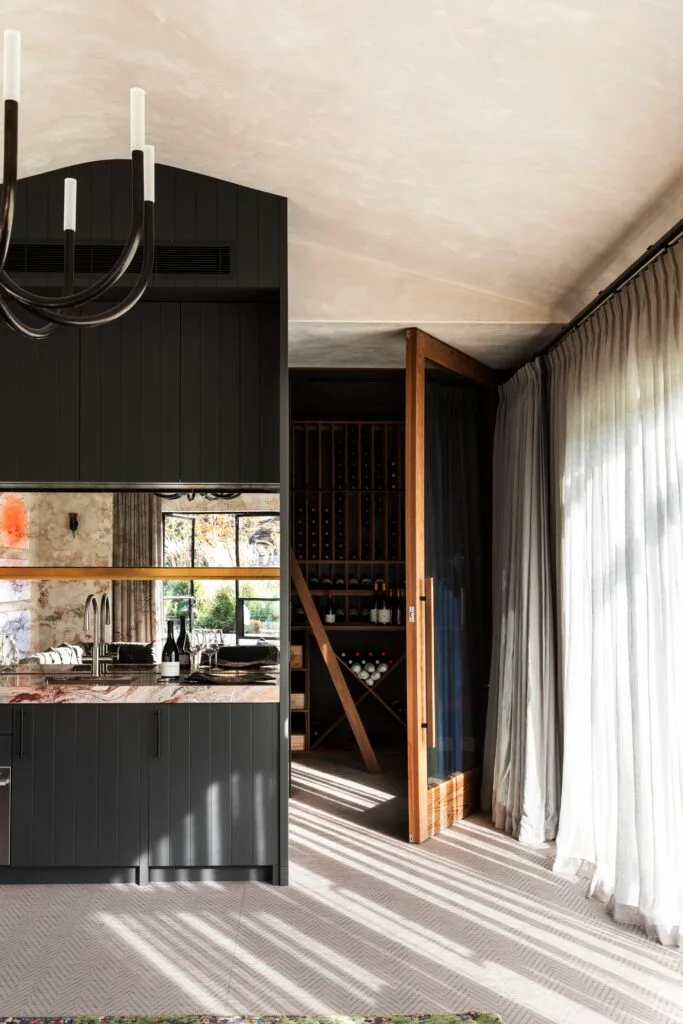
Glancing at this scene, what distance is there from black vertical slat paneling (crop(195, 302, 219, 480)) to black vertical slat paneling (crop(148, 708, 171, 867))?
116 cm

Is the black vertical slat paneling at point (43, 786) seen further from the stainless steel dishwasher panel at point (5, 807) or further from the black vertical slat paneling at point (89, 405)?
the black vertical slat paneling at point (89, 405)

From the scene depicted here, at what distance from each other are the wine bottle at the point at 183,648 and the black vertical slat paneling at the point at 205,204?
1842mm

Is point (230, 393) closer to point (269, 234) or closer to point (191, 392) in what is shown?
point (191, 392)

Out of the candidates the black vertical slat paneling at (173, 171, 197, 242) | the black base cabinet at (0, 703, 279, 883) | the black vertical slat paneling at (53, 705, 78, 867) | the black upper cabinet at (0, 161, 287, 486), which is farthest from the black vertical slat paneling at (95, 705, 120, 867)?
the black vertical slat paneling at (173, 171, 197, 242)

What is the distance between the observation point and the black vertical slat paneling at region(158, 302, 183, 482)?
3920mm

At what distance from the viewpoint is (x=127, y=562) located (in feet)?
12.9

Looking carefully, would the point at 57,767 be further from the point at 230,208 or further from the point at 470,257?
the point at 470,257

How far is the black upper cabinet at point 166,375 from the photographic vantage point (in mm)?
3824

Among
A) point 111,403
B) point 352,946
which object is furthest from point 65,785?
point 111,403

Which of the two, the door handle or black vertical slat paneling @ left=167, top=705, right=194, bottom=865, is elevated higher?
the door handle

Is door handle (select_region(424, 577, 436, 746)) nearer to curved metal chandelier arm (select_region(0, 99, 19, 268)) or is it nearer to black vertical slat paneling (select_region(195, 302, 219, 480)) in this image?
black vertical slat paneling (select_region(195, 302, 219, 480))

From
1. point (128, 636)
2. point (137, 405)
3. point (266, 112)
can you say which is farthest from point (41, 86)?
point (128, 636)

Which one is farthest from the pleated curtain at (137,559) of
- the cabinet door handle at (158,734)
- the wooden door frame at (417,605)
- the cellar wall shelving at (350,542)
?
the cellar wall shelving at (350,542)

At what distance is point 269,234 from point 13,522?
71.3 inches
